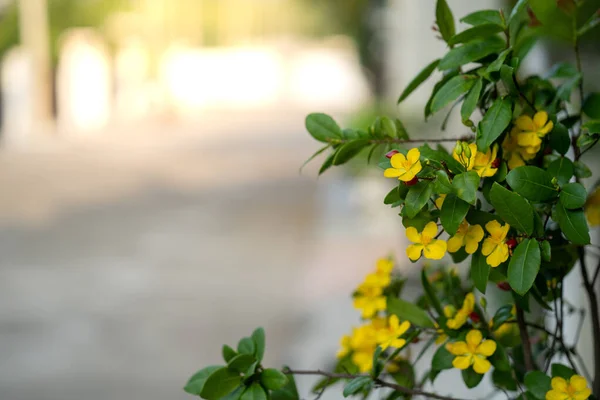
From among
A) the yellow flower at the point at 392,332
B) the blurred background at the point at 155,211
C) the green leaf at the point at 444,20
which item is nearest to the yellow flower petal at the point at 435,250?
the yellow flower at the point at 392,332

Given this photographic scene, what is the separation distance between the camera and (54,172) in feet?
28.5

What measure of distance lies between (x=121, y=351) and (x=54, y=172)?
18.5 feet

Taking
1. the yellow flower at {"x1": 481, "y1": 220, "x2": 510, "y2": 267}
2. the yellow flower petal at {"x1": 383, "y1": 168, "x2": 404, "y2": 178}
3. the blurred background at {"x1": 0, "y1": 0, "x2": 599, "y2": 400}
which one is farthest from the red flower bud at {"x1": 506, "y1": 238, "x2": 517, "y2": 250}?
the blurred background at {"x1": 0, "y1": 0, "x2": 599, "y2": 400}

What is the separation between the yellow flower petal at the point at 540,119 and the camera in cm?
71

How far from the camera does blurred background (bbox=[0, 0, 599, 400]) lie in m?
3.40

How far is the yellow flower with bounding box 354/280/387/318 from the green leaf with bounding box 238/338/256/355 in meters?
0.12

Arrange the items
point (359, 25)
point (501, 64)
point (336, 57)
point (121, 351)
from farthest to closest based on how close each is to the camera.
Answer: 1. point (336, 57)
2. point (359, 25)
3. point (121, 351)
4. point (501, 64)

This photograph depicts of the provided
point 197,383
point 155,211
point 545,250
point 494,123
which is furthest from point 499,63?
point 155,211

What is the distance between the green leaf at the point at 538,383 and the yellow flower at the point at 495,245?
14cm

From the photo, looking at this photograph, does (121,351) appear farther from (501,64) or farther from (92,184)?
(92,184)

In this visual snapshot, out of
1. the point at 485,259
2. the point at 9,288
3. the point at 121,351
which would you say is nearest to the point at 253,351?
the point at 485,259

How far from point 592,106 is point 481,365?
10.6 inches

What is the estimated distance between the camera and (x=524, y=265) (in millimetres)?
637

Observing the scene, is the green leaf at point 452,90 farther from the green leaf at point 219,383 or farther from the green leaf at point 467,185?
the green leaf at point 219,383
